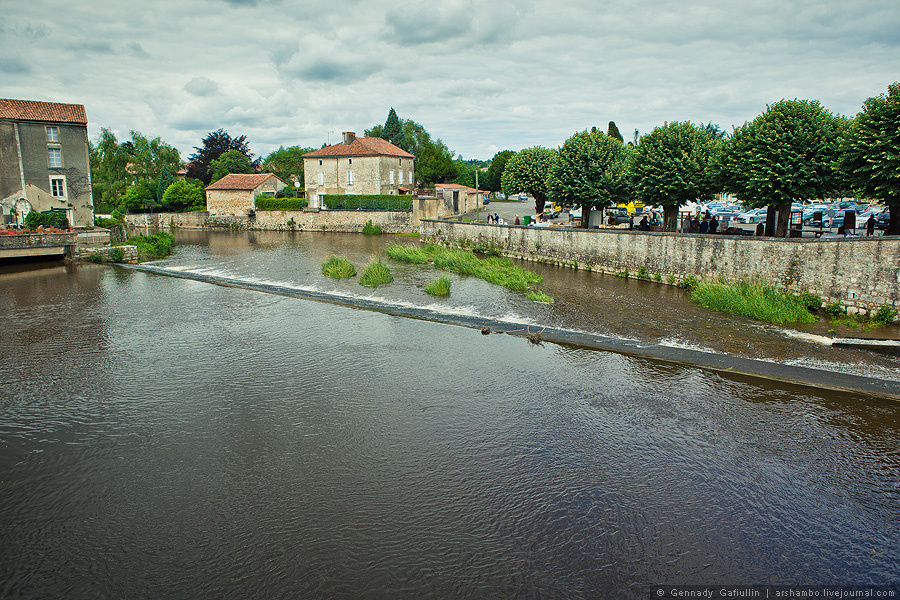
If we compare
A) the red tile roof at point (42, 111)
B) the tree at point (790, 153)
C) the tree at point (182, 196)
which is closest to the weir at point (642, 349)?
the tree at point (790, 153)

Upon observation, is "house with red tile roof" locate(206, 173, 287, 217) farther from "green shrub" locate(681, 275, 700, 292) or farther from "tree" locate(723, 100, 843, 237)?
"tree" locate(723, 100, 843, 237)

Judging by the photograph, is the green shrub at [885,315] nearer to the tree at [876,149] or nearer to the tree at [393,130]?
the tree at [876,149]

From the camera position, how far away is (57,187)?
109 ft

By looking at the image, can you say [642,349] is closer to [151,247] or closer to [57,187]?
[151,247]

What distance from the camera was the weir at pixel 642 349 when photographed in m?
11.0

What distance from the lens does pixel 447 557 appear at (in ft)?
20.4

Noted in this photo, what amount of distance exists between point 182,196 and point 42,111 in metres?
23.3

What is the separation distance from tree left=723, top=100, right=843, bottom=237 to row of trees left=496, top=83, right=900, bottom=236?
0.03 meters

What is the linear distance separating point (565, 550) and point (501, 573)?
83 centimetres

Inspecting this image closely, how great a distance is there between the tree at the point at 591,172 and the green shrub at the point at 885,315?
608 inches

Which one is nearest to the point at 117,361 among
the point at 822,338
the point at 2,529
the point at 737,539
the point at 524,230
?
the point at 2,529

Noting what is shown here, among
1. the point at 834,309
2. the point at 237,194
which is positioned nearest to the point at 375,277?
the point at 834,309

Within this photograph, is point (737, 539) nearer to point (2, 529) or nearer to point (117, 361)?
point (2, 529)

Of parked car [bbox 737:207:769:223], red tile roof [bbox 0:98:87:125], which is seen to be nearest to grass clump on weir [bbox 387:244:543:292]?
parked car [bbox 737:207:769:223]
